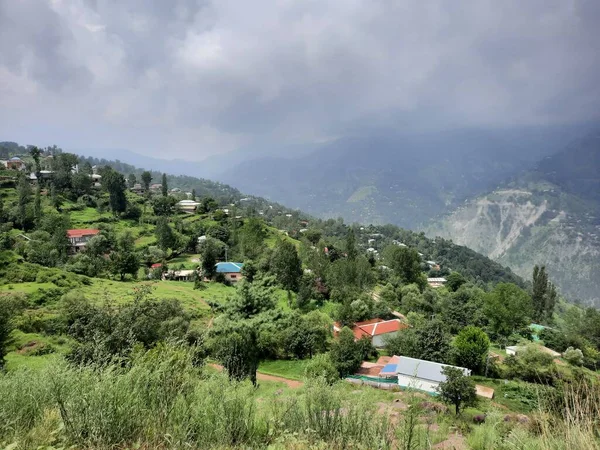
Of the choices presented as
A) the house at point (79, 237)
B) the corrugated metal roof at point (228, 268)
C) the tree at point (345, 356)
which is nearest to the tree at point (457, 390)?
the tree at point (345, 356)

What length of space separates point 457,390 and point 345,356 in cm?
741

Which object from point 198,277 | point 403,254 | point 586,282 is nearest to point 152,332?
point 198,277

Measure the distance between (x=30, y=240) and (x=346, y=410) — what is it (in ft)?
154

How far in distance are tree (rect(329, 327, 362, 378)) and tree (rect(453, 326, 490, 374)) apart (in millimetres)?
7879

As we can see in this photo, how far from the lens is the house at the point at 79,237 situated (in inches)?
1832

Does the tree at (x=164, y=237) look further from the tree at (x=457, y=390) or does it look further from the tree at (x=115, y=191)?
the tree at (x=457, y=390)

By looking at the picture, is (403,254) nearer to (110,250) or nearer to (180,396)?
(110,250)

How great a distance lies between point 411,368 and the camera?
2134 cm

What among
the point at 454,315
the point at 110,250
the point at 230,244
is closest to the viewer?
the point at 454,315

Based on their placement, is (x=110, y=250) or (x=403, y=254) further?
(x=403, y=254)

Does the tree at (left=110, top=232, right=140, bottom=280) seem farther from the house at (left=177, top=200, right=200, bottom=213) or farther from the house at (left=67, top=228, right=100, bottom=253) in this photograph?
the house at (left=177, top=200, right=200, bottom=213)

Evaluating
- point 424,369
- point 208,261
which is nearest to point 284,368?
point 424,369

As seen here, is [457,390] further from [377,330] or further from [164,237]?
[164,237]

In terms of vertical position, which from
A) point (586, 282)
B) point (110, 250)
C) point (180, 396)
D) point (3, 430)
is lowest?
point (586, 282)
